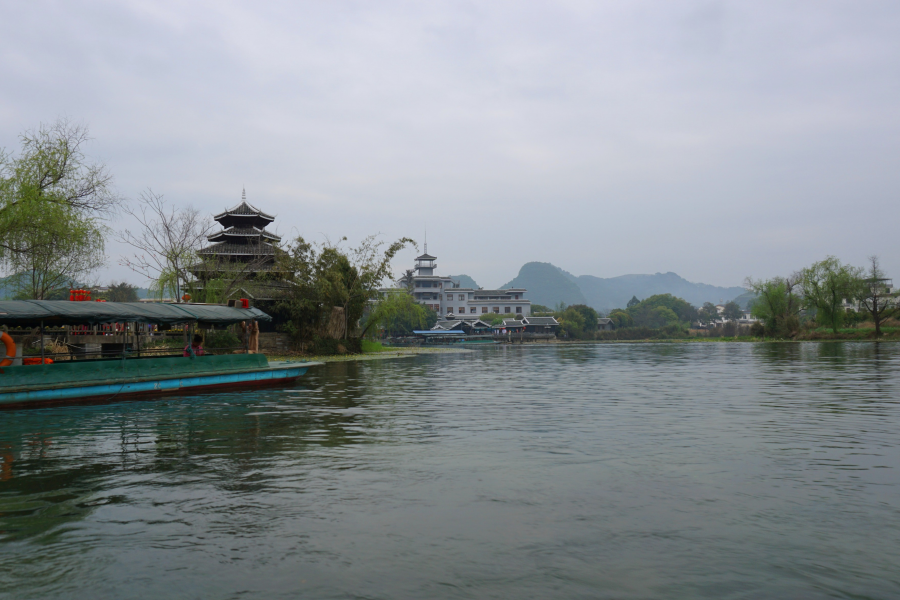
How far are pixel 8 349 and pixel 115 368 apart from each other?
2548mm

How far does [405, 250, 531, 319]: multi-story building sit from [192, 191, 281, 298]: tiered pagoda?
58.4 metres

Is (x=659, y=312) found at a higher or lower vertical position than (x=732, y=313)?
higher

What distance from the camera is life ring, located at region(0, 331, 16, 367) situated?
15164mm

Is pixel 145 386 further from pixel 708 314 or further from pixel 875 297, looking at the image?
pixel 708 314

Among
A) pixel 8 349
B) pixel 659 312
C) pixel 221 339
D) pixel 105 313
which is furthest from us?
pixel 659 312

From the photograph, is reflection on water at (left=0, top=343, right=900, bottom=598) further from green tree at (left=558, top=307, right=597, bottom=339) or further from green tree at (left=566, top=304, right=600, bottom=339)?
green tree at (left=566, top=304, right=600, bottom=339)

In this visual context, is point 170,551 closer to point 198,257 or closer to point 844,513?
point 844,513

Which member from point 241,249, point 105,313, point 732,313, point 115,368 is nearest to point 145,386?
point 115,368

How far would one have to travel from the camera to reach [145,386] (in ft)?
57.4

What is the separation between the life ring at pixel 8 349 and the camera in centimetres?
1516

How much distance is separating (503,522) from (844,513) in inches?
151

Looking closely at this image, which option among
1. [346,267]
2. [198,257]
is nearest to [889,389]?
[346,267]

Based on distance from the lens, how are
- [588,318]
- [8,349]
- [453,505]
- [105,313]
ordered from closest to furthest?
[453,505] → [8,349] → [105,313] → [588,318]

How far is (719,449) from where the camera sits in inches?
400
